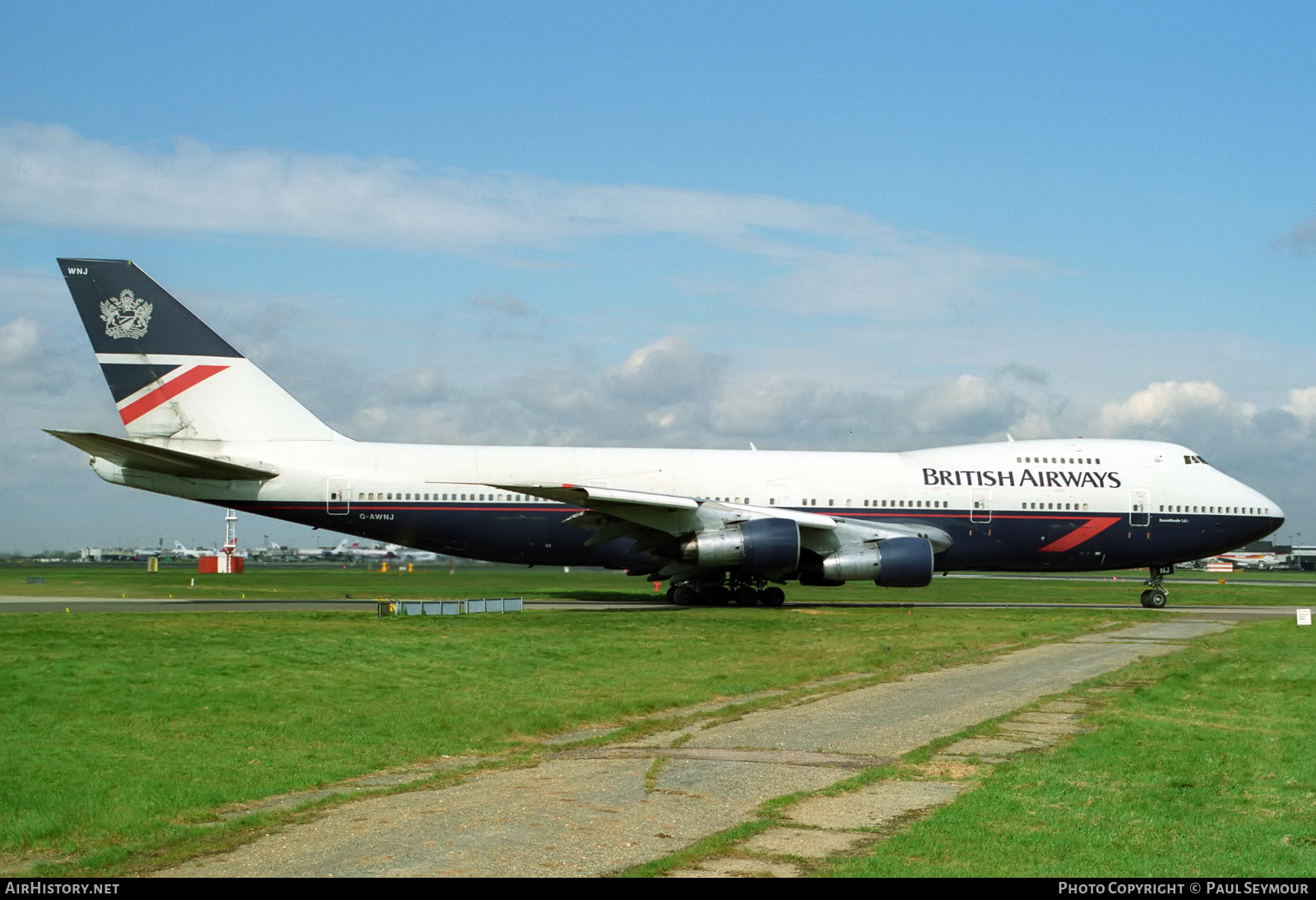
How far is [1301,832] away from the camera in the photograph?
720 centimetres

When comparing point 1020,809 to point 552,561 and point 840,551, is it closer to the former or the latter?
point 840,551

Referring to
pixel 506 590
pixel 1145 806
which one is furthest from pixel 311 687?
pixel 506 590

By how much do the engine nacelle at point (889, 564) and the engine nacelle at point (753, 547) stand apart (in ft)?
4.18

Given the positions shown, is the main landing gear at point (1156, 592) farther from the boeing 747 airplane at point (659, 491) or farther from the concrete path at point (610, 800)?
the concrete path at point (610, 800)

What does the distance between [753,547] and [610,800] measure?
2019 centimetres

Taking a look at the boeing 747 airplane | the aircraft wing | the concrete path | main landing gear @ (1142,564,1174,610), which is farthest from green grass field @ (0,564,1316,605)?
the concrete path

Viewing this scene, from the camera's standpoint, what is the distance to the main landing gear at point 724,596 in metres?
30.1

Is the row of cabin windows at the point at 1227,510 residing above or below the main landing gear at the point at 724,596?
above

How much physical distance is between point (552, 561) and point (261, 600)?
7.99 meters

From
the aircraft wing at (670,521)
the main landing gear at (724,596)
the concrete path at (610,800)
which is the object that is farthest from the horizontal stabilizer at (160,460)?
the concrete path at (610,800)

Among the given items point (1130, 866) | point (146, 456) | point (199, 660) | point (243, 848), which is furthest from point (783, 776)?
point (146, 456)

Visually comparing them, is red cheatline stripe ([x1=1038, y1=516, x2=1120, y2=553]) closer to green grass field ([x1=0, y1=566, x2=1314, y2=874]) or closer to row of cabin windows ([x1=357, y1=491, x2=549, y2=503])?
green grass field ([x1=0, y1=566, x2=1314, y2=874])

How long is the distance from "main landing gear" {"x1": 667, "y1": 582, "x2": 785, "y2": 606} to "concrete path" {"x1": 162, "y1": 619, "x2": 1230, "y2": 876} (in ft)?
54.1

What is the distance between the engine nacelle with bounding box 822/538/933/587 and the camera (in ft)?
92.8
